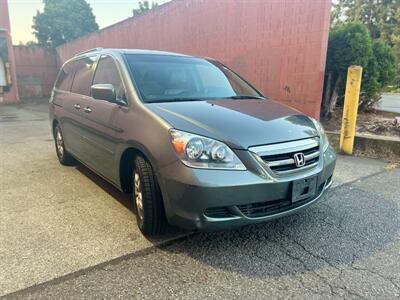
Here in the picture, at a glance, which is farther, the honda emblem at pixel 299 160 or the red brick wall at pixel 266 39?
the red brick wall at pixel 266 39

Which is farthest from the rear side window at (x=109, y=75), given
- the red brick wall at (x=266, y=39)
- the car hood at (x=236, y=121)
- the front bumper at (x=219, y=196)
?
the red brick wall at (x=266, y=39)

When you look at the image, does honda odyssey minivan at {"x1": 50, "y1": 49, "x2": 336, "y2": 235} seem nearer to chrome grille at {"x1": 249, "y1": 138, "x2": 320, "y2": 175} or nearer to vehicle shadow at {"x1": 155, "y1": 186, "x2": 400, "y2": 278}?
chrome grille at {"x1": 249, "y1": 138, "x2": 320, "y2": 175}

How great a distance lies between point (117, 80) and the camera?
331 centimetres

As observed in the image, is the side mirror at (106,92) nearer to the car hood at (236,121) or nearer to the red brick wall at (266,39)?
the car hood at (236,121)

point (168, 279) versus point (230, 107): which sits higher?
point (230, 107)

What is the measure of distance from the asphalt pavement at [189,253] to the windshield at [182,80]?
128 centimetres

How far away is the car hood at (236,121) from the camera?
2504 mm

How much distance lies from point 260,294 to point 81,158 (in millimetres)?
2936

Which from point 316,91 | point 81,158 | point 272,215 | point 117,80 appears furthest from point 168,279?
point 316,91

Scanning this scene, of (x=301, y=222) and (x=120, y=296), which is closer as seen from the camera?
(x=120, y=296)

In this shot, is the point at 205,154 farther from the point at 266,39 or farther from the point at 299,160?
the point at 266,39

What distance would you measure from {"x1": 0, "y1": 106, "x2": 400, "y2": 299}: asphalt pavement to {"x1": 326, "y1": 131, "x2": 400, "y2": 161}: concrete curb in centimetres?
194

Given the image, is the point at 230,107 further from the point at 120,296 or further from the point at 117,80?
the point at 120,296

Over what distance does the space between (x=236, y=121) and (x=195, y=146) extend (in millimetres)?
497
